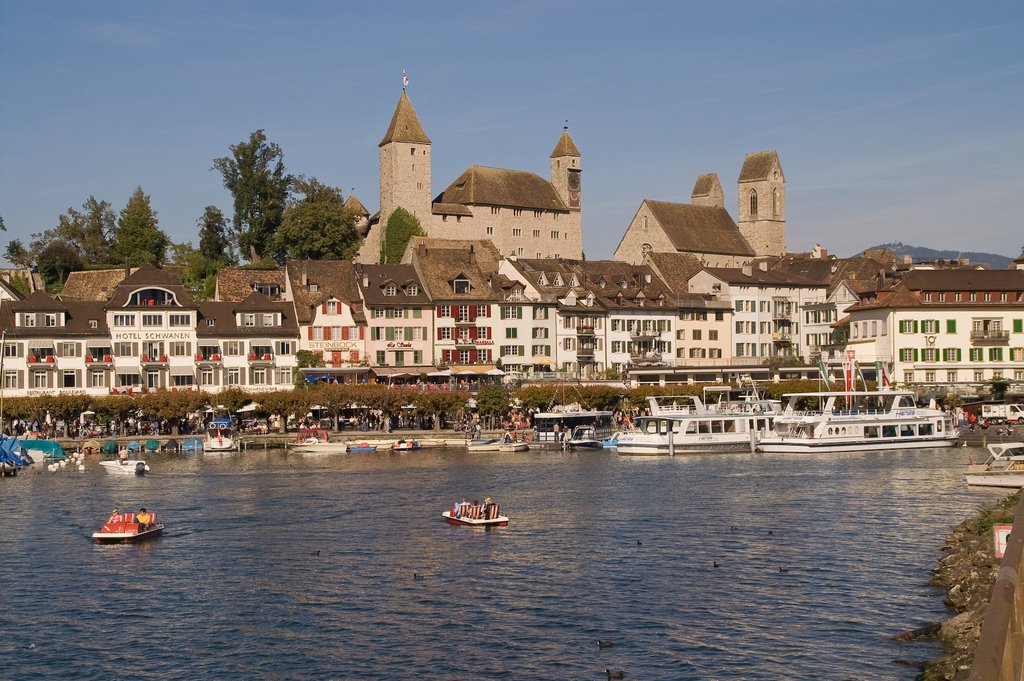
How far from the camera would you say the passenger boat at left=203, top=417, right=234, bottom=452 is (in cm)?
9000

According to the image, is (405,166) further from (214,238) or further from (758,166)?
(758,166)

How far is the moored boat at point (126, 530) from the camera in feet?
167

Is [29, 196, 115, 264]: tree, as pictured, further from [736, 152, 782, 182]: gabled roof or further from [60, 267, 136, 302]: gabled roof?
[736, 152, 782, 182]: gabled roof

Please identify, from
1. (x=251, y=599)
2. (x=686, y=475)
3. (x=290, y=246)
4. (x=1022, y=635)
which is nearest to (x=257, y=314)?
(x=290, y=246)

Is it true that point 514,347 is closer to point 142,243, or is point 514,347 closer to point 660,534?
point 142,243

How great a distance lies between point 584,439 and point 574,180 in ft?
248

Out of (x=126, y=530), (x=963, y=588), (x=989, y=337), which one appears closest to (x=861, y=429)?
(x=989, y=337)

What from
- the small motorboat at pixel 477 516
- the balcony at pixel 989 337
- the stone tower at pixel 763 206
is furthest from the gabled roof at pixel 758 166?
the small motorboat at pixel 477 516

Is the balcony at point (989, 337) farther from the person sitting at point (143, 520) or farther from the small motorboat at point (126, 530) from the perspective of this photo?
the person sitting at point (143, 520)

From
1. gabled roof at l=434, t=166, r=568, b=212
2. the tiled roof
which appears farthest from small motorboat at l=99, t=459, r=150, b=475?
gabled roof at l=434, t=166, r=568, b=212

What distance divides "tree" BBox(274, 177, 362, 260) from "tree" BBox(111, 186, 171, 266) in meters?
12.9

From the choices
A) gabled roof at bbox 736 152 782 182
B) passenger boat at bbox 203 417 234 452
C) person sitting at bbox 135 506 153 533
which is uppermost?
gabled roof at bbox 736 152 782 182

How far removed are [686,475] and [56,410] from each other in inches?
1928

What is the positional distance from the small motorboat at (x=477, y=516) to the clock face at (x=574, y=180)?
112102 mm
